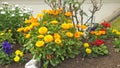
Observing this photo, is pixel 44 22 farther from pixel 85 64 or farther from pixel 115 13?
pixel 115 13

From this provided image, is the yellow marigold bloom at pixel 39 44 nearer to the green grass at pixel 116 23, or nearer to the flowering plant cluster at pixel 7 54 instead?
the flowering plant cluster at pixel 7 54

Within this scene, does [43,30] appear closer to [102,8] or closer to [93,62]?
[93,62]

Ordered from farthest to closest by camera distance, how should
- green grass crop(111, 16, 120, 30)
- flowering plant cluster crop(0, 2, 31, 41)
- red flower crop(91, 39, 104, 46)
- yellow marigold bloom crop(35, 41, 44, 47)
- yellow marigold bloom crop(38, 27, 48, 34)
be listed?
green grass crop(111, 16, 120, 30)
flowering plant cluster crop(0, 2, 31, 41)
red flower crop(91, 39, 104, 46)
yellow marigold bloom crop(38, 27, 48, 34)
yellow marigold bloom crop(35, 41, 44, 47)

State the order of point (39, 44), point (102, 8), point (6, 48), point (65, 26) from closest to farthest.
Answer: point (39, 44) → point (65, 26) → point (6, 48) → point (102, 8)

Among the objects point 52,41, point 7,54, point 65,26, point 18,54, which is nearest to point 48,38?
point 52,41

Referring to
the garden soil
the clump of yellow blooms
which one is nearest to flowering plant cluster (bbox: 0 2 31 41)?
the clump of yellow blooms

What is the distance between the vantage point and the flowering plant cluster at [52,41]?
4.84 m

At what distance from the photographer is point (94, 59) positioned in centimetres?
522

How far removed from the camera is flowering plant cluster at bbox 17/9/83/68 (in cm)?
484

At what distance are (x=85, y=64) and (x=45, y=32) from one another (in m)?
0.79

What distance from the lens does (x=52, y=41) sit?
489cm

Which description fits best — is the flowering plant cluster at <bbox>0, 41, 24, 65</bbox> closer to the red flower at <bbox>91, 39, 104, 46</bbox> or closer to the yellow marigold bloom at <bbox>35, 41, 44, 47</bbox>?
the yellow marigold bloom at <bbox>35, 41, 44, 47</bbox>

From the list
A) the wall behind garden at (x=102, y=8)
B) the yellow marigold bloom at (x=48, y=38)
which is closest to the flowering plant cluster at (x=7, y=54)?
the yellow marigold bloom at (x=48, y=38)

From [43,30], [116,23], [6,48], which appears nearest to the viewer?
[43,30]
